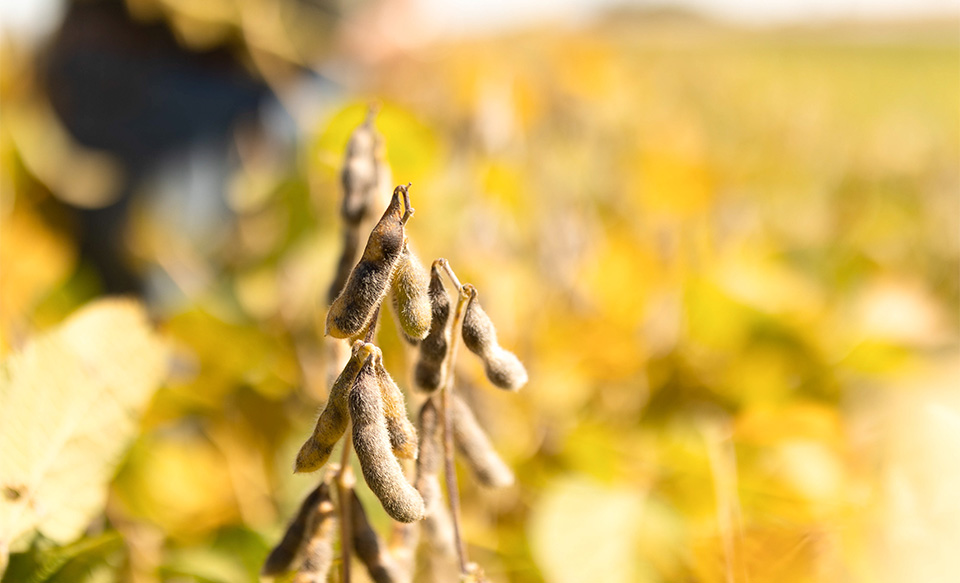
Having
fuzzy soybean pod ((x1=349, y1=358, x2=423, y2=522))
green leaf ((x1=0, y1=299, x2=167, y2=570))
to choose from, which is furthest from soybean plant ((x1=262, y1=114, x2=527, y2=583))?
green leaf ((x1=0, y1=299, x2=167, y2=570))

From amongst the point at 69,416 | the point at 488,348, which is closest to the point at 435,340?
the point at 488,348

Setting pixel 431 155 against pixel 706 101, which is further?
pixel 706 101

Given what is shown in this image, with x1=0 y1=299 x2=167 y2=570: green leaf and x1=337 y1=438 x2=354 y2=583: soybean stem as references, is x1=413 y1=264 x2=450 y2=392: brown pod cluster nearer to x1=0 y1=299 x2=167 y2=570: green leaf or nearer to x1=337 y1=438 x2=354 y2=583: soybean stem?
x1=337 y1=438 x2=354 y2=583: soybean stem

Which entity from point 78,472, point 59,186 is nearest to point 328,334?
point 78,472

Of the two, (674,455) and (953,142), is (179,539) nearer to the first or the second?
(674,455)

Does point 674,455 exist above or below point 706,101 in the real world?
below

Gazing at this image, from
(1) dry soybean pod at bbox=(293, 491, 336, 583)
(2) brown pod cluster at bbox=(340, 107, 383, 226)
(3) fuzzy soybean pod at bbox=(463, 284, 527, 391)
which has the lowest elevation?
(1) dry soybean pod at bbox=(293, 491, 336, 583)

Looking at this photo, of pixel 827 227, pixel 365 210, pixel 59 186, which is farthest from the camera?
pixel 827 227
